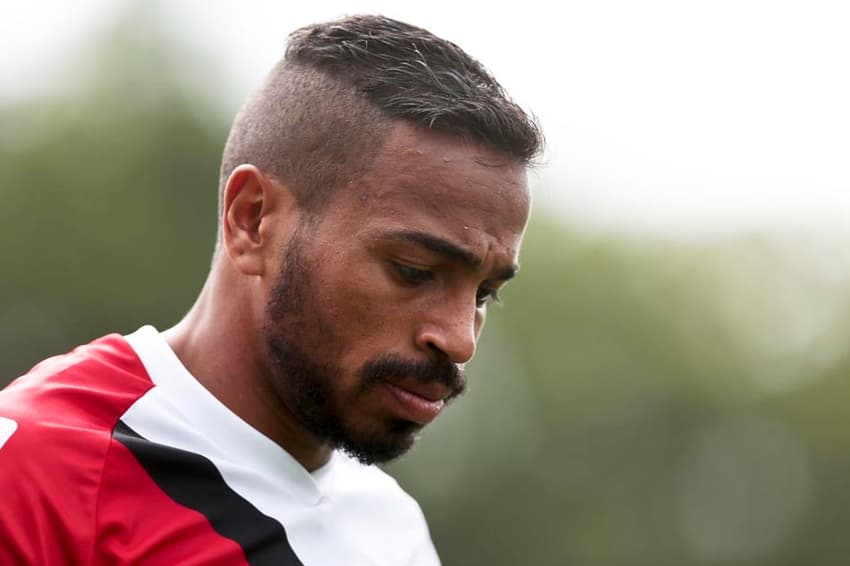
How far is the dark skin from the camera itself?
2918 millimetres

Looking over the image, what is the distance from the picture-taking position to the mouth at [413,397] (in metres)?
2.95

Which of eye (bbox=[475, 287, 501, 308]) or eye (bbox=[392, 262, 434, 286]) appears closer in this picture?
eye (bbox=[392, 262, 434, 286])

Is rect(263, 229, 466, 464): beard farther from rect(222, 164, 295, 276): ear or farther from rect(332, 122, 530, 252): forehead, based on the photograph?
rect(332, 122, 530, 252): forehead

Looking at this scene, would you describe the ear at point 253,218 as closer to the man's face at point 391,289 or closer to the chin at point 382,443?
the man's face at point 391,289

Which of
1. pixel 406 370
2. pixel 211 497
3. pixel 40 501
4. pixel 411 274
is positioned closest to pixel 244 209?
pixel 411 274

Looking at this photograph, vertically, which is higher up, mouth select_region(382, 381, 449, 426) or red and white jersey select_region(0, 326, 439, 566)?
mouth select_region(382, 381, 449, 426)

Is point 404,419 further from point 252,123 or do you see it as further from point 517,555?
point 517,555

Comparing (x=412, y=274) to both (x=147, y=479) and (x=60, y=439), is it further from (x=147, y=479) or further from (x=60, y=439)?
(x=60, y=439)

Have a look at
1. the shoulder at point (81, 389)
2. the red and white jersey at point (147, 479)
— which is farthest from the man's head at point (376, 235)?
the shoulder at point (81, 389)

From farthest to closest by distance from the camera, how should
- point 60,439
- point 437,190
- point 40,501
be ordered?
point 437,190 → point 60,439 → point 40,501

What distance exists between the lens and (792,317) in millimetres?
16125

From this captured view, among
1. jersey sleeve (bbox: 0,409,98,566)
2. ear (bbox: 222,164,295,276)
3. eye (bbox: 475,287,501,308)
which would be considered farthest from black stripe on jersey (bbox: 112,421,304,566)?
eye (bbox: 475,287,501,308)

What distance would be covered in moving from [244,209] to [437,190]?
512 mm

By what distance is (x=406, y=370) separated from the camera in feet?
9.62
